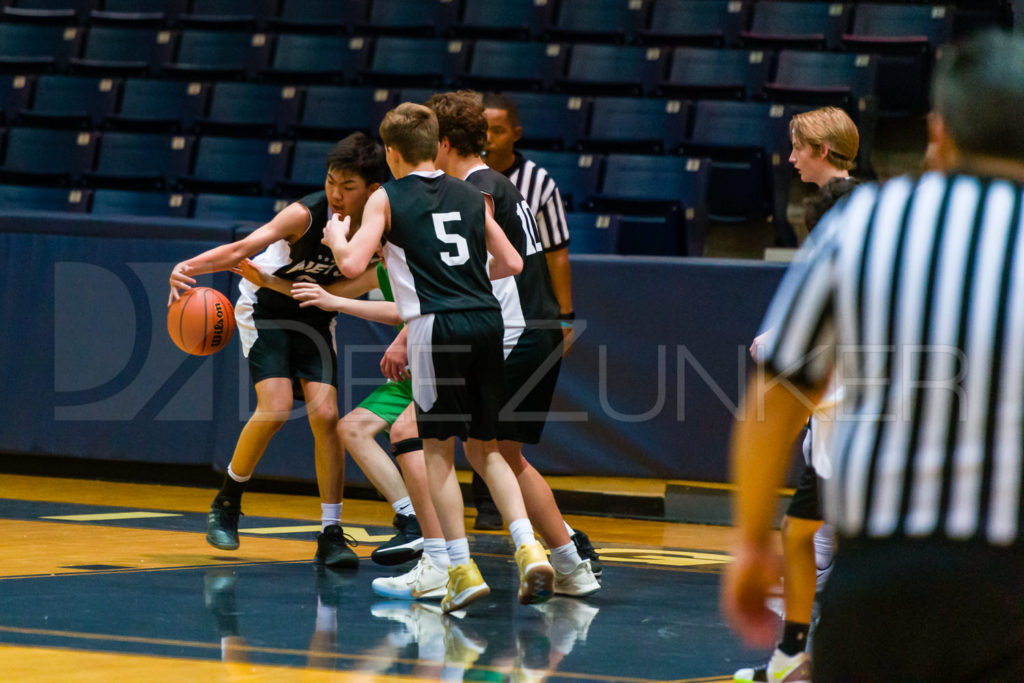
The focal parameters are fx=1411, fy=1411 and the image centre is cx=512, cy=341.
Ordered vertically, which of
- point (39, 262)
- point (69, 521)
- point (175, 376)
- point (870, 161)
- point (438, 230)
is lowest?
point (69, 521)

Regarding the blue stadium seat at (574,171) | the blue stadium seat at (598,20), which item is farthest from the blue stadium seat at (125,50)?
the blue stadium seat at (574,171)

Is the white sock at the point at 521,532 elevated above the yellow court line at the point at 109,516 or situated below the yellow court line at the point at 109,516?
above

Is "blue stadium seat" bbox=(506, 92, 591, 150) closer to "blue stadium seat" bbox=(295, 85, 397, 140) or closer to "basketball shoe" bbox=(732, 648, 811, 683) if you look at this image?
"blue stadium seat" bbox=(295, 85, 397, 140)

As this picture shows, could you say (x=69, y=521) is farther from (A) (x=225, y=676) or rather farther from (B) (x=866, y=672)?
(B) (x=866, y=672)

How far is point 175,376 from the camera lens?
8047mm

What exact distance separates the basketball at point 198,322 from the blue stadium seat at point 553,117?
448 cm

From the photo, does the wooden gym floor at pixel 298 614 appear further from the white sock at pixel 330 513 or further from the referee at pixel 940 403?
the referee at pixel 940 403

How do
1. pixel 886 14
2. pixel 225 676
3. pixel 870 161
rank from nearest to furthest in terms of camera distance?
pixel 225 676, pixel 870 161, pixel 886 14

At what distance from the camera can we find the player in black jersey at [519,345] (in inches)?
205

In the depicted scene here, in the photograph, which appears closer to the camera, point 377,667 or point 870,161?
point 377,667

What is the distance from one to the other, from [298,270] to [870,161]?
5593mm

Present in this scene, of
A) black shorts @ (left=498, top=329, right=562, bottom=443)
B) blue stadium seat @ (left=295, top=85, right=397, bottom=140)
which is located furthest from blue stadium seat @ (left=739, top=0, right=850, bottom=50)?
black shorts @ (left=498, top=329, right=562, bottom=443)

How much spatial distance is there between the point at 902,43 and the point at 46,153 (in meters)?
6.63

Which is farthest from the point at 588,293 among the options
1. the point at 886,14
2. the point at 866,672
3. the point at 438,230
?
the point at 866,672
